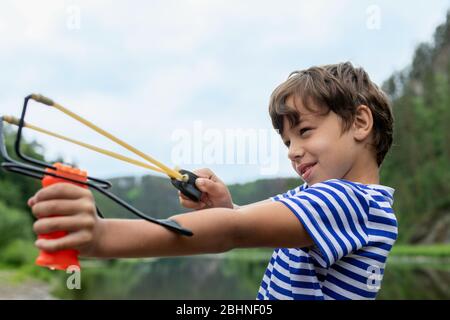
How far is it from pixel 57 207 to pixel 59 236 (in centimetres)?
4

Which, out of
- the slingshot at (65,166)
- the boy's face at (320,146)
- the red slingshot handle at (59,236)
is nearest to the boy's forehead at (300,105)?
the boy's face at (320,146)

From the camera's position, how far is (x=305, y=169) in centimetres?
137

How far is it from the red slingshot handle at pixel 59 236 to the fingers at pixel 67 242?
1 cm

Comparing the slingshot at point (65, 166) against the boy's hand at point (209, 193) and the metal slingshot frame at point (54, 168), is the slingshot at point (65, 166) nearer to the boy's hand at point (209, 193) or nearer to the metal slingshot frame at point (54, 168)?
the metal slingshot frame at point (54, 168)

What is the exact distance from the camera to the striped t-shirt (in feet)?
3.68

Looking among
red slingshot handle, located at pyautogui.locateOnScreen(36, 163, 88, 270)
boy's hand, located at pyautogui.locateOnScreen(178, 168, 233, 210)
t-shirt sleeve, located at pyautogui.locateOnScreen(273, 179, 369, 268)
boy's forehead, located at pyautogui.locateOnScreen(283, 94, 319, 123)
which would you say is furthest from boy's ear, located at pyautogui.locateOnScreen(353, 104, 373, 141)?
red slingshot handle, located at pyautogui.locateOnScreen(36, 163, 88, 270)

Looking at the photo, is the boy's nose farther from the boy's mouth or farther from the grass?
the grass

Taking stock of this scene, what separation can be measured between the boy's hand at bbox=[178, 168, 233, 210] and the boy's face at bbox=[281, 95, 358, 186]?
7.1 inches

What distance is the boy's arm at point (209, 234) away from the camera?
90cm

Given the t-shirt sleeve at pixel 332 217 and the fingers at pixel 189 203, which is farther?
the fingers at pixel 189 203

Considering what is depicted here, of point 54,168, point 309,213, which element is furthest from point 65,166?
point 309,213

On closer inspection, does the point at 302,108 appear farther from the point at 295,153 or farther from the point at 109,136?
the point at 109,136

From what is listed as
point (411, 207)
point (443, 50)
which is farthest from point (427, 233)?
point (443, 50)

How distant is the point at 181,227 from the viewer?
947 mm
